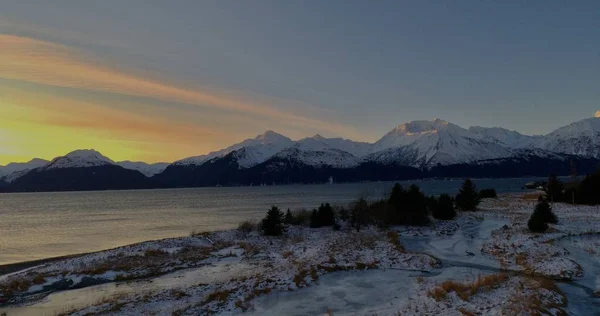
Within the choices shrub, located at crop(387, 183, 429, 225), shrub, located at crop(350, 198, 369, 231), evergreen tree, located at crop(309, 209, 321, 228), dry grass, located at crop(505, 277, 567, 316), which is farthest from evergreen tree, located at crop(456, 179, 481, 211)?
dry grass, located at crop(505, 277, 567, 316)

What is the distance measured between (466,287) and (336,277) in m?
8.77

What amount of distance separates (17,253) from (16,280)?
75.0ft

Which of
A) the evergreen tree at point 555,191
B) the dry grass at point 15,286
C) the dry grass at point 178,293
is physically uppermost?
the evergreen tree at point 555,191

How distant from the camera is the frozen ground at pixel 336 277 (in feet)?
69.5

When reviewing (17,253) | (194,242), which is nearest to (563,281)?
(194,242)

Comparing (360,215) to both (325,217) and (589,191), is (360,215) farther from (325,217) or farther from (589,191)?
(589,191)

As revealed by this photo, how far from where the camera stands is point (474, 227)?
161ft

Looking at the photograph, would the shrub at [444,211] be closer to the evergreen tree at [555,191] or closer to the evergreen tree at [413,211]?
the evergreen tree at [413,211]

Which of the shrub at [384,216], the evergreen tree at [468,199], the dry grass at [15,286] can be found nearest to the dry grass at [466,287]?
the dry grass at [15,286]

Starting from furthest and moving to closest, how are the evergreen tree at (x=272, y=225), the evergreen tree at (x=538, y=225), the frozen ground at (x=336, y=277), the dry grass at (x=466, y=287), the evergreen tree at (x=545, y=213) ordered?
the evergreen tree at (x=272, y=225) < the evergreen tree at (x=545, y=213) < the evergreen tree at (x=538, y=225) < the dry grass at (x=466, y=287) < the frozen ground at (x=336, y=277)

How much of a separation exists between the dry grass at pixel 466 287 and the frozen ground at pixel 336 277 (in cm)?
9

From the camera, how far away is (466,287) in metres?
23.0

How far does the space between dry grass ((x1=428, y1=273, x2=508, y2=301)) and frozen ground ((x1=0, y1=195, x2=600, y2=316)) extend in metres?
0.09

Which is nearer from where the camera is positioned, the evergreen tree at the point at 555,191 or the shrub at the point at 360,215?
the shrub at the point at 360,215
